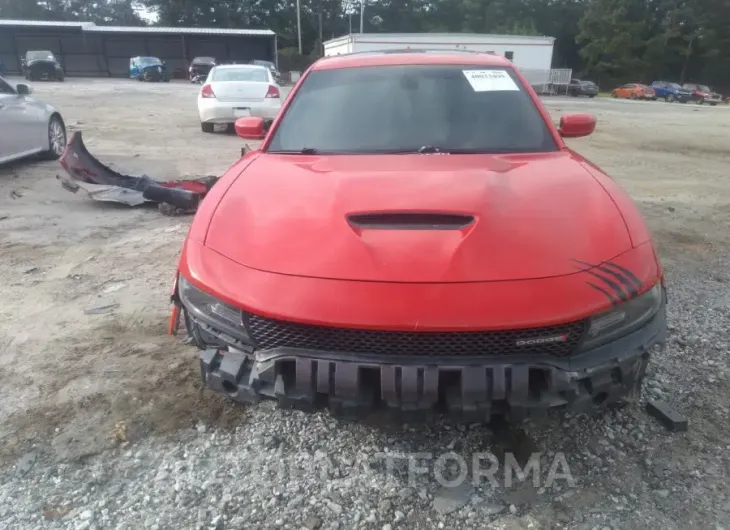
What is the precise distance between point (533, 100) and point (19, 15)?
78.4 m

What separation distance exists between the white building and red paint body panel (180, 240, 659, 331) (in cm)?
3314

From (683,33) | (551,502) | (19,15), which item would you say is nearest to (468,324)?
(551,502)

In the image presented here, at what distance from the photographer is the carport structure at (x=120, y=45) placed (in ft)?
136

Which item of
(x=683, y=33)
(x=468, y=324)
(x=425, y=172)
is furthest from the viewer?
(x=683, y=33)

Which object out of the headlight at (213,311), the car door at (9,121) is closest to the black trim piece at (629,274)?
the headlight at (213,311)

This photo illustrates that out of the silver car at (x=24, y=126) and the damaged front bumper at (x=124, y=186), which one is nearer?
the damaged front bumper at (x=124, y=186)

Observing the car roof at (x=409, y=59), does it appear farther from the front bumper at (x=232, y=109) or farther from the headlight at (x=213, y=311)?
the front bumper at (x=232, y=109)

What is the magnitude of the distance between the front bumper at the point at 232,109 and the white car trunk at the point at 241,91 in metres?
0.08

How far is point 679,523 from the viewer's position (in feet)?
6.80

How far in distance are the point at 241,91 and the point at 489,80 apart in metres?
8.79

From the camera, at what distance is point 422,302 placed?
6.36 ft

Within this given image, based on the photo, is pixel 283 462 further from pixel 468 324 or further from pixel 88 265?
pixel 88 265

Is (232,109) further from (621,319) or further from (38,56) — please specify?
(38,56)

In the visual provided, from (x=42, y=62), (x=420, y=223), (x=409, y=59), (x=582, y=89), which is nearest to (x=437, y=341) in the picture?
(x=420, y=223)
